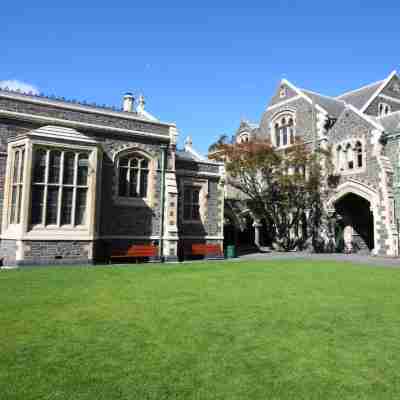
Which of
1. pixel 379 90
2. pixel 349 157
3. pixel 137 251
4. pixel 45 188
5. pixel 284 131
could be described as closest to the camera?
pixel 45 188

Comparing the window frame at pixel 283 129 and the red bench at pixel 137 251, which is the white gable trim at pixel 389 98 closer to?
the window frame at pixel 283 129

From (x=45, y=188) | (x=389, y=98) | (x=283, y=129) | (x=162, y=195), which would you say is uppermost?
(x=389, y=98)

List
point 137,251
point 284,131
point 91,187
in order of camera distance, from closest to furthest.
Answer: point 91,187, point 137,251, point 284,131

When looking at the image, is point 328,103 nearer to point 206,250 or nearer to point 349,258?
point 349,258

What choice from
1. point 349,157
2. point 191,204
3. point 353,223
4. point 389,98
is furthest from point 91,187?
point 389,98

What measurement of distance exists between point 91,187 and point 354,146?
18.5 metres

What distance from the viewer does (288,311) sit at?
7.26 metres

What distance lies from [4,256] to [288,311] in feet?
42.7

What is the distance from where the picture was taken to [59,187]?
16.0 meters

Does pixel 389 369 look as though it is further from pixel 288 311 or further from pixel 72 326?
pixel 72 326

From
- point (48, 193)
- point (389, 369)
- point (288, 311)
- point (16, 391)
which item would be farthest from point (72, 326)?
point (48, 193)

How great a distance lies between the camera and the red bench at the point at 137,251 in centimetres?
1818

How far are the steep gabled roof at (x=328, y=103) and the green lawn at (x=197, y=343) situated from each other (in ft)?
76.4

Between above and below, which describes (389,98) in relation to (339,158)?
above
